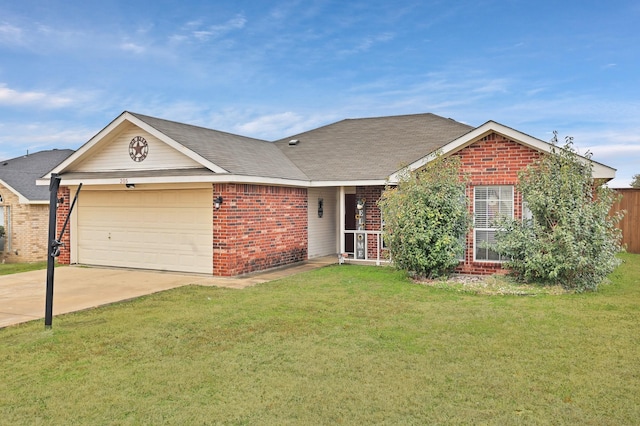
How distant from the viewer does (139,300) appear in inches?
362

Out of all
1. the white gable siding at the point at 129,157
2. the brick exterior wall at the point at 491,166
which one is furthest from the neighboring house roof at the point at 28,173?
the brick exterior wall at the point at 491,166

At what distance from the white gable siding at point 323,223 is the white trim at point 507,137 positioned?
14.1 ft

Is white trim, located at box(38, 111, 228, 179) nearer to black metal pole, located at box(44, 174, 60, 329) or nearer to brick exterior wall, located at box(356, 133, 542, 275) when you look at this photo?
black metal pole, located at box(44, 174, 60, 329)

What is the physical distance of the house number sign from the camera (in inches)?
524

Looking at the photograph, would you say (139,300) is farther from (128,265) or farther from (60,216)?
(60,216)

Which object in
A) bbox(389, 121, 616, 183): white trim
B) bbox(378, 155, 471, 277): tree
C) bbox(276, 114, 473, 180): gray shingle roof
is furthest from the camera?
bbox(276, 114, 473, 180): gray shingle roof

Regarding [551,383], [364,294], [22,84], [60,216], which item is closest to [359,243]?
[364,294]

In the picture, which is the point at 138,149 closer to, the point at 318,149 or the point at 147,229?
the point at 147,229

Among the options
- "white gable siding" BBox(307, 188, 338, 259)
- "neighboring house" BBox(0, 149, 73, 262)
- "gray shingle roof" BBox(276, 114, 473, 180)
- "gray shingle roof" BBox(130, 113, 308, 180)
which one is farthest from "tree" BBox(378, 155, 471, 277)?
"neighboring house" BBox(0, 149, 73, 262)

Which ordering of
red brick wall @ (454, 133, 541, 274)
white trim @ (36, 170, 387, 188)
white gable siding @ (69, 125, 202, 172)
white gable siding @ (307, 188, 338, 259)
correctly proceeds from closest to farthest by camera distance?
red brick wall @ (454, 133, 541, 274) → white trim @ (36, 170, 387, 188) → white gable siding @ (69, 125, 202, 172) → white gable siding @ (307, 188, 338, 259)

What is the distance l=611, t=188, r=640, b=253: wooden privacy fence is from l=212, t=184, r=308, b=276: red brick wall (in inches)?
489

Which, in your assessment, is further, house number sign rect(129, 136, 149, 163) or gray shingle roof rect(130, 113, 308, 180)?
house number sign rect(129, 136, 149, 163)

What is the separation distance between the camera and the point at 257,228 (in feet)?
42.2

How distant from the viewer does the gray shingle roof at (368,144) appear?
1505 centimetres
